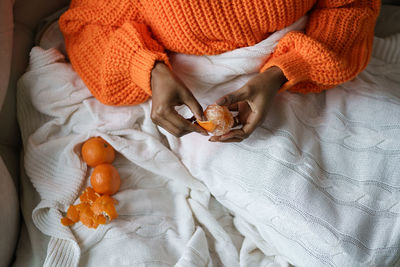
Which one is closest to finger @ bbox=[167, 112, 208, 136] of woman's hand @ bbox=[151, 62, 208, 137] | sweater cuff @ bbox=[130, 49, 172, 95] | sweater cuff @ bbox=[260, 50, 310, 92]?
woman's hand @ bbox=[151, 62, 208, 137]

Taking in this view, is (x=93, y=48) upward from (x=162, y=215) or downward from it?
upward

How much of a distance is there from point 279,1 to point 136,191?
572 mm

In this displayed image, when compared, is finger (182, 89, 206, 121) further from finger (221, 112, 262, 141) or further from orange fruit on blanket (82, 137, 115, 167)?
orange fruit on blanket (82, 137, 115, 167)

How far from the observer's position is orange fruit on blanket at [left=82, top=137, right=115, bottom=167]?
93 centimetres

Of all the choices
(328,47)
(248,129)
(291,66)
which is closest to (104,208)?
(248,129)

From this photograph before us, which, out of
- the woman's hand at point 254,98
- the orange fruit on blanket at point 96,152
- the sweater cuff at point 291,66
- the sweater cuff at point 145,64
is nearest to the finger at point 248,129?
the woman's hand at point 254,98

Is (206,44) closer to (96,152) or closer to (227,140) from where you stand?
(227,140)

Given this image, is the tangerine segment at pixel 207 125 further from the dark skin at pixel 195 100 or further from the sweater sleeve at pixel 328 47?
the sweater sleeve at pixel 328 47

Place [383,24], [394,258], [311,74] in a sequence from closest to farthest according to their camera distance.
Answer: [394,258] → [311,74] → [383,24]

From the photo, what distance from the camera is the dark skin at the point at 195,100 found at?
2.59ft

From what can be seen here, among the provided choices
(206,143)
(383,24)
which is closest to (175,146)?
(206,143)

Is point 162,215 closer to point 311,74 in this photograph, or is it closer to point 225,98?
point 225,98

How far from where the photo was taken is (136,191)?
932 millimetres

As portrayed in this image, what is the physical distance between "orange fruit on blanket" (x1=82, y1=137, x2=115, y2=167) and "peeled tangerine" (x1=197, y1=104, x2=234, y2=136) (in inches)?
11.4
